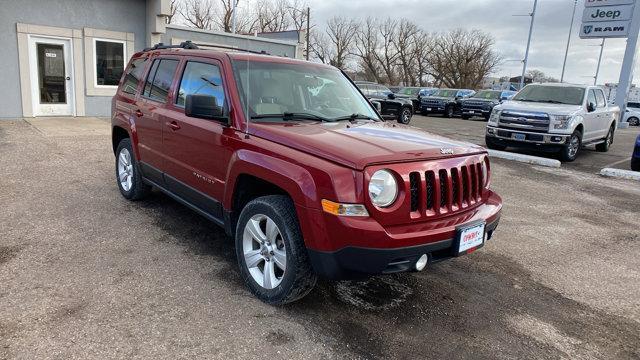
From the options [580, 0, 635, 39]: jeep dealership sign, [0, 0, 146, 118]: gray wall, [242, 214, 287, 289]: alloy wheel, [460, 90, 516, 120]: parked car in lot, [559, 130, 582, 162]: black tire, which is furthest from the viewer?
[460, 90, 516, 120]: parked car in lot

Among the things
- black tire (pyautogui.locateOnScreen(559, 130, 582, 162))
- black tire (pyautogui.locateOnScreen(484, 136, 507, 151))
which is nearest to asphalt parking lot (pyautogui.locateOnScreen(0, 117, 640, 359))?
black tire (pyautogui.locateOnScreen(559, 130, 582, 162))

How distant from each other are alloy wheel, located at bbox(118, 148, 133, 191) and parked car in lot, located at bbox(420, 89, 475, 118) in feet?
73.6

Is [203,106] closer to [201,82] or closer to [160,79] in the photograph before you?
[201,82]

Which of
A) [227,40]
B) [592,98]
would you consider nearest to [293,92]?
[592,98]

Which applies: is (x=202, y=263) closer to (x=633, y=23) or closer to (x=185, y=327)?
(x=185, y=327)

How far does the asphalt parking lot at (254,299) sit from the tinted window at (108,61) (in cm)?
907

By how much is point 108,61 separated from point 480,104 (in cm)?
1840

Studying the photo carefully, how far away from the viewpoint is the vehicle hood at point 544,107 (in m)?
10.8

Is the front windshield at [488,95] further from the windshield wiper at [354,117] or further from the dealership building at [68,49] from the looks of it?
the windshield wiper at [354,117]

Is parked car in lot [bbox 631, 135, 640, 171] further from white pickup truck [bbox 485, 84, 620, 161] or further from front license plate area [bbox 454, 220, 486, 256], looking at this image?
front license plate area [bbox 454, 220, 486, 256]

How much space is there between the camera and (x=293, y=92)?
13.9ft

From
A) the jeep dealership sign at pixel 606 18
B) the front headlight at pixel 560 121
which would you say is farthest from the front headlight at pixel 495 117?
the jeep dealership sign at pixel 606 18

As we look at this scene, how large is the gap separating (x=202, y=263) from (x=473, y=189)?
239cm

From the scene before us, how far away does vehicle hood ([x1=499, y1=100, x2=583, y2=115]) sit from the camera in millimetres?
10797
